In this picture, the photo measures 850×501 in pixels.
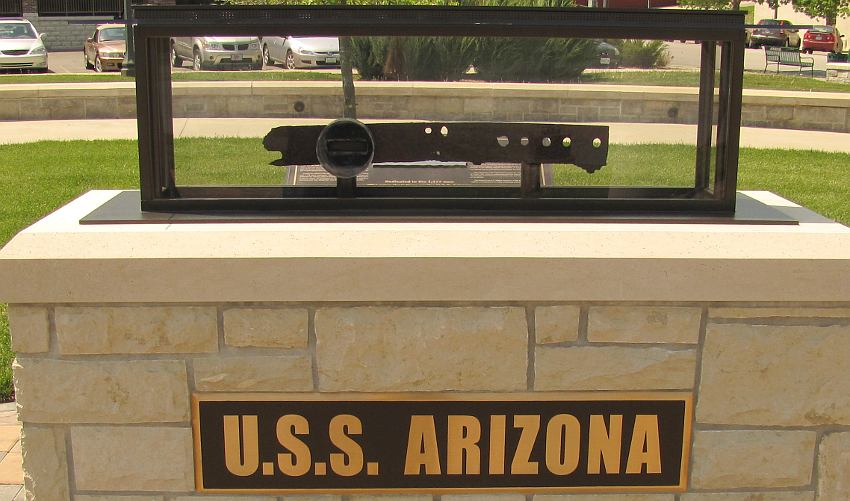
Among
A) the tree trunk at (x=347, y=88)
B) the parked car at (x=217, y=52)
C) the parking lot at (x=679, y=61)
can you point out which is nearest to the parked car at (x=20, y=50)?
the parking lot at (x=679, y=61)

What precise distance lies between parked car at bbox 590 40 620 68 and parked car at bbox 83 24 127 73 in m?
20.9

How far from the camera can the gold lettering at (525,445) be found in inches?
108

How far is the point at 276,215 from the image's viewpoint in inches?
113

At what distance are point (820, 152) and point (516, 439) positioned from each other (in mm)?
8736

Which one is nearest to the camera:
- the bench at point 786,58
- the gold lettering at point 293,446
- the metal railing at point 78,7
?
the gold lettering at point 293,446

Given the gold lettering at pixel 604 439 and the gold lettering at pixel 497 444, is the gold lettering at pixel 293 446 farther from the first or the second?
the gold lettering at pixel 604 439

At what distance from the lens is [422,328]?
8.70 feet

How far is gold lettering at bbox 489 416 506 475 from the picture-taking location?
8.98 ft

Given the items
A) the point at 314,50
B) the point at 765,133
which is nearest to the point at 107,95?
the point at 765,133

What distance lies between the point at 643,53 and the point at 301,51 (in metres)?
1.03

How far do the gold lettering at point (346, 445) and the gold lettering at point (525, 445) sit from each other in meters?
0.44

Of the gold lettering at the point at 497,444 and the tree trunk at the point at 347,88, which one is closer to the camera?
the gold lettering at the point at 497,444

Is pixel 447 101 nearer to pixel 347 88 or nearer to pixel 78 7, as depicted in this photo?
pixel 347 88

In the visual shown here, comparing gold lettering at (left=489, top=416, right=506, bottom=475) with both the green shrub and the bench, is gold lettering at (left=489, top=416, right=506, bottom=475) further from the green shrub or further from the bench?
the bench
